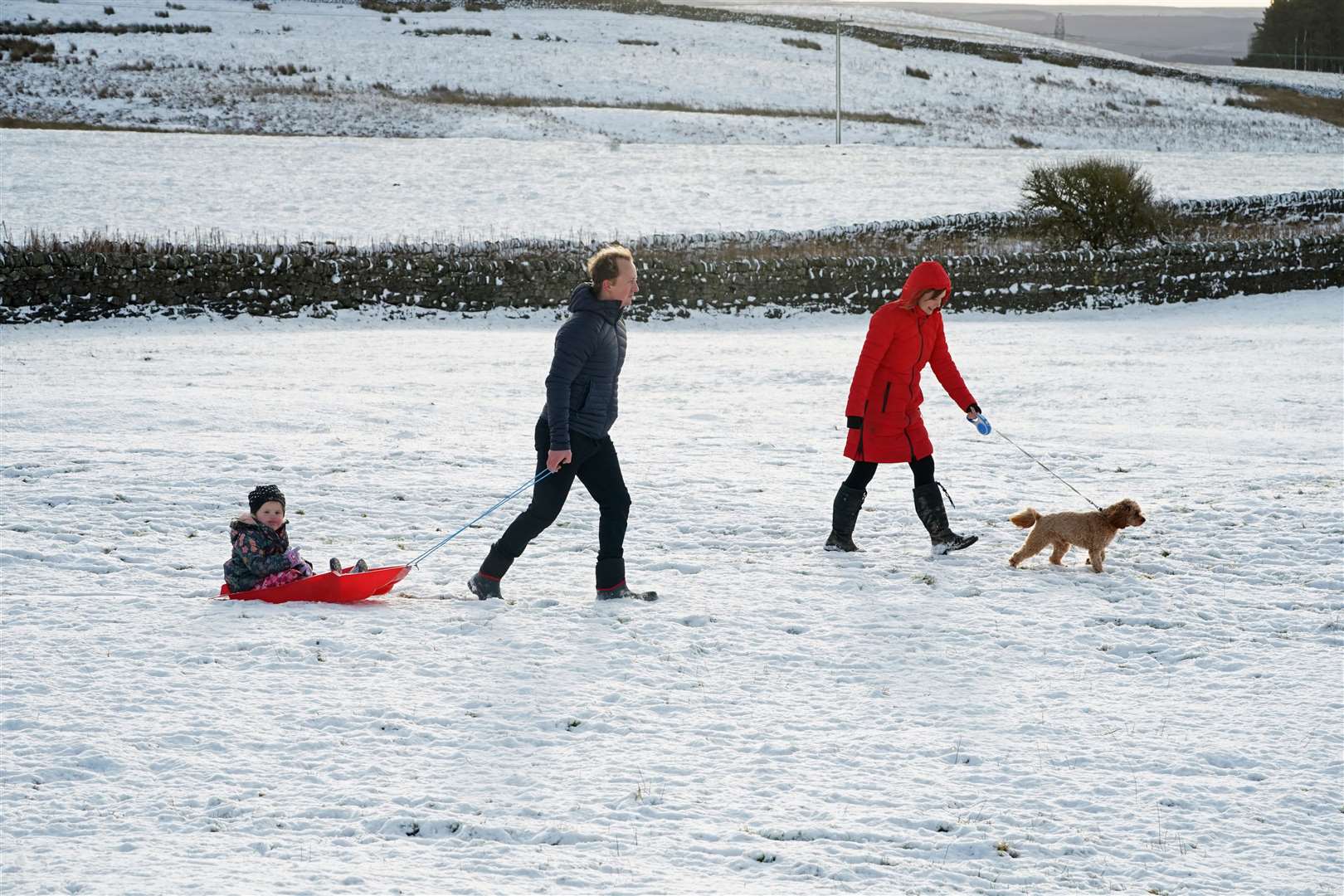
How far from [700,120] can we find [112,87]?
19.7 metres

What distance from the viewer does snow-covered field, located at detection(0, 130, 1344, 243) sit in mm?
25844

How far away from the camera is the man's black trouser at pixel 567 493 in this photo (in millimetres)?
6438

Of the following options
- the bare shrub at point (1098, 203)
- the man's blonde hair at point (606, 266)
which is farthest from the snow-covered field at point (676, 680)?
the bare shrub at point (1098, 203)

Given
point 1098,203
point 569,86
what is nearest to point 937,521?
point 1098,203

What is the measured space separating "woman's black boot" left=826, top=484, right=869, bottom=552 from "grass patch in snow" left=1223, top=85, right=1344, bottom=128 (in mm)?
54582

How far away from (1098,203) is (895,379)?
2045cm

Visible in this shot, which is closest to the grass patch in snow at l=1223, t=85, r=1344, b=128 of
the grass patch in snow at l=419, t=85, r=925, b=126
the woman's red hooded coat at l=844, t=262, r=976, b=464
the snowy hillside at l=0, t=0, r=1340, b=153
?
the snowy hillside at l=0, t=0, r=1340, b=153

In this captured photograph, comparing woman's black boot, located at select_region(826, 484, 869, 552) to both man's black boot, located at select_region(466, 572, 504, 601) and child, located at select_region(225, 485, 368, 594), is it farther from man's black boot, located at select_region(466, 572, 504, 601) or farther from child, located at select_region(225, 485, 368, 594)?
child, located at select_region(225, 485, 368, 594)

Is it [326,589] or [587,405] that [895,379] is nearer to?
[587,405]

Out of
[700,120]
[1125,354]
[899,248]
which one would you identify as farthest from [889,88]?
[1125,354]

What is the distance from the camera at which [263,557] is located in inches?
266

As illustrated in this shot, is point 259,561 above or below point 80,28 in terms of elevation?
below

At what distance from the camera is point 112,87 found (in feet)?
132

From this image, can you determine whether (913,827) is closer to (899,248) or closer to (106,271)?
(106,271)
